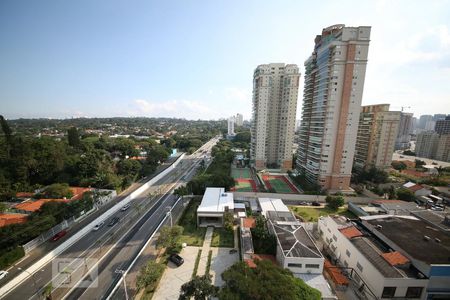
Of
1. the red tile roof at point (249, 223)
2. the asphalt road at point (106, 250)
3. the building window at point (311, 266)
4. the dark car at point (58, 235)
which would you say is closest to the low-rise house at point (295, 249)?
the building window at point (311, 266)

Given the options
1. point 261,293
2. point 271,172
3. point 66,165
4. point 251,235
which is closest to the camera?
point 261,293

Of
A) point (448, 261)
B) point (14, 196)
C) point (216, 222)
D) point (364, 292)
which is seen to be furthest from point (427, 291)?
point (14, 196)

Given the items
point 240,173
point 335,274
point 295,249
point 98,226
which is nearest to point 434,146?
point 240,173

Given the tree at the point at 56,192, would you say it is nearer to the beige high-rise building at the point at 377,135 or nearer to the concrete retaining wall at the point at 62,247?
the concrete retaining wall at the point at 62,247

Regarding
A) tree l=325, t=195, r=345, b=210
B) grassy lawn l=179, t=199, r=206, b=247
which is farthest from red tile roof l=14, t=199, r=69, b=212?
tree l=325, t=195, r=345, b=210

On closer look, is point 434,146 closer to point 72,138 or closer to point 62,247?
point 62,247

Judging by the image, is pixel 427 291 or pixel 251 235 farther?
pixel 251 235

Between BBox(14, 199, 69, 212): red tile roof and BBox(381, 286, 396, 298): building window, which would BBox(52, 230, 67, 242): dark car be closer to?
BBox(14, 199, 69, 212): red tile roof

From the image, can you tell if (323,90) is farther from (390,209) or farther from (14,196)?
(14,196)
